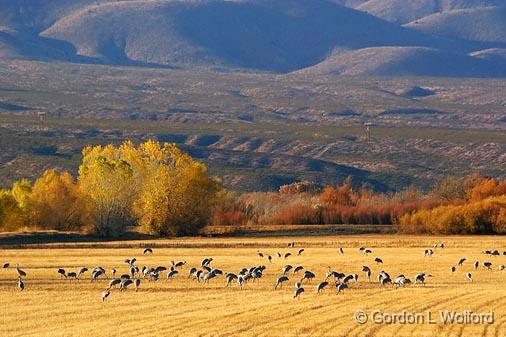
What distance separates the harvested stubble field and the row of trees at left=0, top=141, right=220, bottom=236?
21043 mm

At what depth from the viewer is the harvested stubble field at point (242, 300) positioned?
29453 mm

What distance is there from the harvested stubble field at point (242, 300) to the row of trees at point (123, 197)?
21043 mm

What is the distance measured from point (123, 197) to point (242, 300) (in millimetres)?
43699

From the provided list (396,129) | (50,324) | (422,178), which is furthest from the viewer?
(396,129)

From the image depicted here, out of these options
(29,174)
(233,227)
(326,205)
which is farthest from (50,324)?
(29,174)

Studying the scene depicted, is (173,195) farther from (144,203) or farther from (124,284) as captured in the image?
(124,284)

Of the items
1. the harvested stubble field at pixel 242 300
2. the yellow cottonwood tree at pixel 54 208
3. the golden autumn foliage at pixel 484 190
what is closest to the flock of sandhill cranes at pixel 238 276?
the harvested stubble field at pixel 242 300

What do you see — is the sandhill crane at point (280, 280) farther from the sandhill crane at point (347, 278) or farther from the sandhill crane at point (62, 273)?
the sandhill crane at point (62, 273)

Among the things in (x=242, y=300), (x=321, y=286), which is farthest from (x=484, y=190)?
(x=242, y=300)

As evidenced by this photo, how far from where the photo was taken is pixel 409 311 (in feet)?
106

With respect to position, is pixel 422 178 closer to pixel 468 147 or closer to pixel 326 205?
pixel 468 147

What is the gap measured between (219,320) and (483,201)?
52455mm

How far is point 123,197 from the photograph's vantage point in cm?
7794

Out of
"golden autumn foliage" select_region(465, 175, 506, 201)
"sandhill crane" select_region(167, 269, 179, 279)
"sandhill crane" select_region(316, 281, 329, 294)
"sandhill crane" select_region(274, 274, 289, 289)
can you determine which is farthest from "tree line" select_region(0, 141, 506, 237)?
"sandhill crane" select_region(316, 281, 329, 294)
